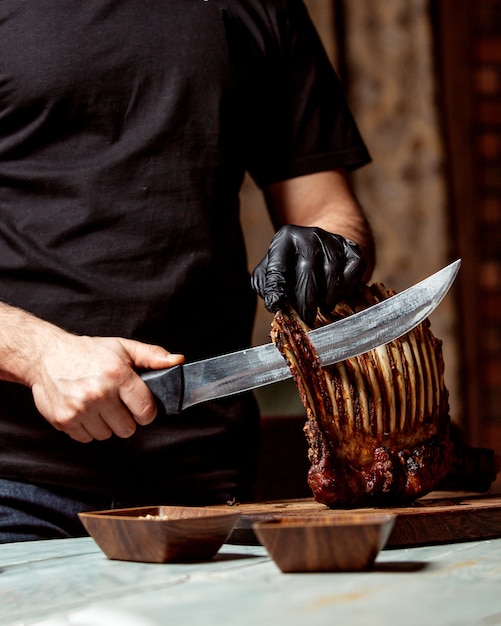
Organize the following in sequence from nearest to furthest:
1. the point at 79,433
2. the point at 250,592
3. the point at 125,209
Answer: the point at 250,592
the point at 79,433
the point at 125,209

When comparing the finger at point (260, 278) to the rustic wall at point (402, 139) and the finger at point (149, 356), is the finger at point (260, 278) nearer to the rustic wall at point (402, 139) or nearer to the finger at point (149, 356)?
the finger at point (149, 356)

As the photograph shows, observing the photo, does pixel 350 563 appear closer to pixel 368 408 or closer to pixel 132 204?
pixel 368 408

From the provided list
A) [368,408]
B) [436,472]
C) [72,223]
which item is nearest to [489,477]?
[436,472]

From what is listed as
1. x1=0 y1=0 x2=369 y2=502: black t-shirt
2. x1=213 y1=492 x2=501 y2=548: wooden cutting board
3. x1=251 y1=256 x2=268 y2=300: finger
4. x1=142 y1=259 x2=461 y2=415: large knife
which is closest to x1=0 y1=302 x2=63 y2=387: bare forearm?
x1=0 y1=0 x2=369 y2=502: black t-shirt

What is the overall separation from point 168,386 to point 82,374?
16 centimetres

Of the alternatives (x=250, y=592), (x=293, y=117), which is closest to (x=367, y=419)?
(x=250, y=592)

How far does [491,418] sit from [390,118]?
1647 millimetres

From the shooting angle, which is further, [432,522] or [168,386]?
[168,386]

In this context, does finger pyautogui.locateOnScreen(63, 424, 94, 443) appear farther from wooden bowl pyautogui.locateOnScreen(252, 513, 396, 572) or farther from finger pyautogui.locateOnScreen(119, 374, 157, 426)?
wooden bowl pyautogui.locateOnScreen(252, 513, 396, 572)

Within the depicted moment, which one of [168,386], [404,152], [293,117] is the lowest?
[168,386]

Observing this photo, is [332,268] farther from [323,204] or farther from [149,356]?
[323,204]

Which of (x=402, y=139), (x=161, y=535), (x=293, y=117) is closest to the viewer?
(x=161, y=535)

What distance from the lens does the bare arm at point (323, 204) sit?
2133mm

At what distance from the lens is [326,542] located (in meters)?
1.09
